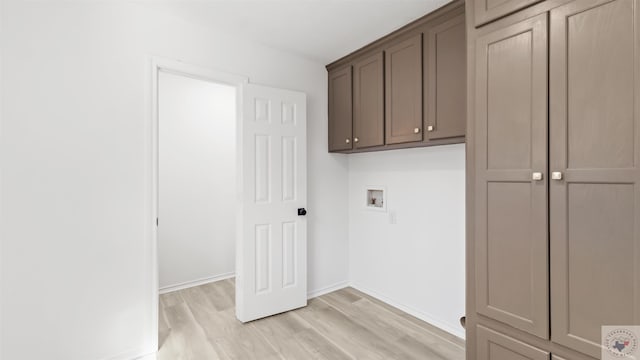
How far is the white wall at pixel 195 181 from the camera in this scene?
133 inches

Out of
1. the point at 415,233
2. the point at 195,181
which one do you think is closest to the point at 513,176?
the point at 415,233

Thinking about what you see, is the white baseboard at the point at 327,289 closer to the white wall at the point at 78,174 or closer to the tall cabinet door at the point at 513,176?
the white wall at the point at 78,174

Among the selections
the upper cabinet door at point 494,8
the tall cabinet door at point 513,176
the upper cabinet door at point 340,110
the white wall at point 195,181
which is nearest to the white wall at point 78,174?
the white wall at point 195,181

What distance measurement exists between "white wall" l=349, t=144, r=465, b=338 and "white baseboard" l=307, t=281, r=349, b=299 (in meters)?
0.13

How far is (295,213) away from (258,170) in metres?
0.58

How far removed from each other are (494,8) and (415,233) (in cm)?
186

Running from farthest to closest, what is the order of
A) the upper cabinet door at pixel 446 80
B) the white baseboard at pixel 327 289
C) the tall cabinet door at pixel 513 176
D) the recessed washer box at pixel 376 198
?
the white baseboard at pixel 327 289, the recessed washer box at pixel 376 198, the upper cabinet door at pixel 446 80, the tall cabinet door at pixel 513 176

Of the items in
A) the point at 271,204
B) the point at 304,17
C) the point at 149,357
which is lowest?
the point at 149,357

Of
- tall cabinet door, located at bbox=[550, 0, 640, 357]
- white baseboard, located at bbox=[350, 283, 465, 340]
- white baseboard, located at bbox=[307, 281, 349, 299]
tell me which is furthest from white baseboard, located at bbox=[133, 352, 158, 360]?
tall cabinet door, located at bbox=[550, 0, 640, 357]

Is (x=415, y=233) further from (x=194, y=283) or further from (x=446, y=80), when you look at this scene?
(x=194, y=283)

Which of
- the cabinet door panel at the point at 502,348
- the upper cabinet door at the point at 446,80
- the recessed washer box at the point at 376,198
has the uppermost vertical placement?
the upper cabinet door at the point at 446,80

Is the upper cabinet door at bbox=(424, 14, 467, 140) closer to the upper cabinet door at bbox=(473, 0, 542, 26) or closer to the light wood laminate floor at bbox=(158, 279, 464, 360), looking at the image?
the upper cabinet door at bbox=(473, 0, 542, 26)

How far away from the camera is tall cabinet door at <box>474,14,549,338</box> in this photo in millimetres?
1323

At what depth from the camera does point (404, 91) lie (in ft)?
8.01
